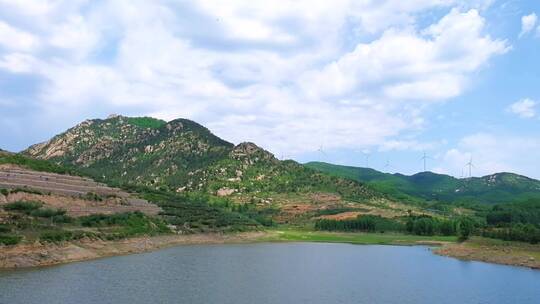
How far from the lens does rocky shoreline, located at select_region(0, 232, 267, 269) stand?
61.6m

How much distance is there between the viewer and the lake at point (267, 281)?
4600 centimetres

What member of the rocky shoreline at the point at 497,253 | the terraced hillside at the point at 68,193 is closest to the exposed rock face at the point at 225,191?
the terraced hillside at the point at 68,193

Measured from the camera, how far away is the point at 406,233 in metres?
142

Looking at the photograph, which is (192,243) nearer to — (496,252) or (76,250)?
(76,250)

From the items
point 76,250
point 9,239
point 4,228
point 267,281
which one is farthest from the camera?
point 76,250

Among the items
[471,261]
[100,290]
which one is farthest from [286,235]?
[100,290]

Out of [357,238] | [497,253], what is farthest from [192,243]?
[497,253]

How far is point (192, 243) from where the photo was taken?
346 feet

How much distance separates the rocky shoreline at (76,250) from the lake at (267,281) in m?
3.12

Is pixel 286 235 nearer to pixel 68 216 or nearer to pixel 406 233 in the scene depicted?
pixel 406 233

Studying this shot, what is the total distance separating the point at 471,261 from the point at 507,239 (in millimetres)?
11716

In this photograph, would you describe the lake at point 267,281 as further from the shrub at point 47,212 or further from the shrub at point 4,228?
the shrub at point 47,212

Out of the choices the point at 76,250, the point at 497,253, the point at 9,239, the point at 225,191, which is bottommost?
the point at 76,250

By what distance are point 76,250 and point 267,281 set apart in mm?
29756
